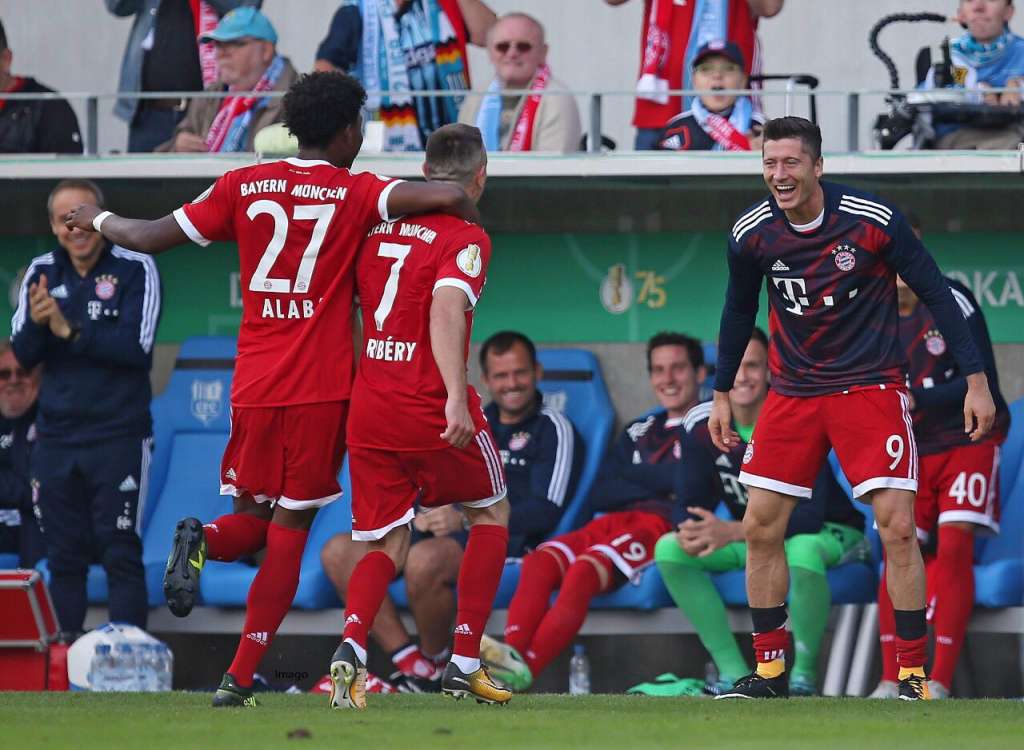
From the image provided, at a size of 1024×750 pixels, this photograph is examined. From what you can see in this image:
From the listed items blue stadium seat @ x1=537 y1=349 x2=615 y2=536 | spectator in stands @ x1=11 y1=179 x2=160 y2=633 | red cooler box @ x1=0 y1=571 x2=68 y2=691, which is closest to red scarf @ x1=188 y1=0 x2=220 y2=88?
spectator in stands @ x1=11 y1=179 x2=160 y2=633

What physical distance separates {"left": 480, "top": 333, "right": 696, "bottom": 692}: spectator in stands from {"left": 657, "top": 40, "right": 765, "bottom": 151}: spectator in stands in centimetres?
88

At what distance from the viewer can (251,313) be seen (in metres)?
5.60

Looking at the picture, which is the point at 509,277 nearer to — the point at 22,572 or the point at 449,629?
the point at 449,629

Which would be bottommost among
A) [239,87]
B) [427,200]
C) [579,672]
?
[579,672]

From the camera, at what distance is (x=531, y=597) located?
25.5 feet

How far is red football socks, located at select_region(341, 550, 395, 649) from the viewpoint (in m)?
5.36

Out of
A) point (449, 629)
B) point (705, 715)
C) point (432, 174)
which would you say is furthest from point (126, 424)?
point (705, 715)

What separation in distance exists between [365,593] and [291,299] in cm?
88

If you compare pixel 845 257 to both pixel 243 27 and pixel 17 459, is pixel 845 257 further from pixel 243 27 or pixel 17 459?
pixel 17 459

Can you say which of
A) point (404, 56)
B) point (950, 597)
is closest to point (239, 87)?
point (404, 56)

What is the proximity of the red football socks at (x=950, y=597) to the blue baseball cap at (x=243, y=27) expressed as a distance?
3902mm

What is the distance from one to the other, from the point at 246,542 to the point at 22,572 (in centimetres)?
218

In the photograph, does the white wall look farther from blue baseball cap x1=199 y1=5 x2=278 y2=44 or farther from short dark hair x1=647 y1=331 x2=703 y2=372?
short dark hair x1=647 y1=331 x2=703 y2=372

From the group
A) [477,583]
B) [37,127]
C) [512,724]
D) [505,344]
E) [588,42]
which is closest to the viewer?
[512,724]
